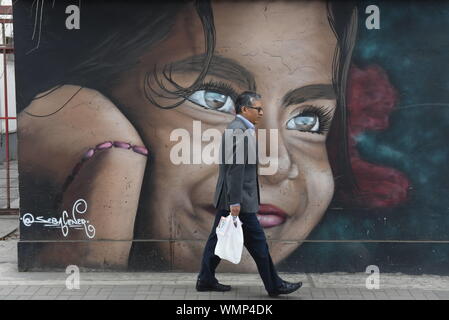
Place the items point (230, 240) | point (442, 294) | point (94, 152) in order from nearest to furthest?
point (230, 240) → point (442, 294) → point (94, 152)

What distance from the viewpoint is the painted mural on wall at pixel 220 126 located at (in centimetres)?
596

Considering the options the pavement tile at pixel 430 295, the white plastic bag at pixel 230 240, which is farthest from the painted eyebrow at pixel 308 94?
the pavement tile at pixel 430 295

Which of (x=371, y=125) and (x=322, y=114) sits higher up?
(x=322, y=114)

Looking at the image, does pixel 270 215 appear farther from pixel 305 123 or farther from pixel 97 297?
pixel 97 297

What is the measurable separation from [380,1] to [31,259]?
176 inches

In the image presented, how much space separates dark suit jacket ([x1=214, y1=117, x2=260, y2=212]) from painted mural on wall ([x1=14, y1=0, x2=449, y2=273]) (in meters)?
0.80

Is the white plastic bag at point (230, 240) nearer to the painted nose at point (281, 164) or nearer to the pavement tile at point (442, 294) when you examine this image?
the painted nose at point (281, 164)

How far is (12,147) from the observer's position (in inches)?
565

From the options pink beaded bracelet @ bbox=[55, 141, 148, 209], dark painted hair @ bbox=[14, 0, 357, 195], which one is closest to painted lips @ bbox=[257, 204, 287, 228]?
dark painted hair @ bbox=[14, 0, 357, 195]

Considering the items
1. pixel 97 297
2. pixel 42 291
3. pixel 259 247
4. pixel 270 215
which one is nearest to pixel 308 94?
pixel 270 215

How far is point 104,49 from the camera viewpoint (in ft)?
19.9

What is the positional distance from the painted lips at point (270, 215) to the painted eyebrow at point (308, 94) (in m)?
1.08

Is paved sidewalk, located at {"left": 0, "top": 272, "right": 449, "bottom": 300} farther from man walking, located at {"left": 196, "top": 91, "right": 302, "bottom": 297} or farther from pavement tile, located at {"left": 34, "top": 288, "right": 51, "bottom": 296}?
man walking, located at {"left": 196, "top": 91, "right": 302, "bottom": 297}

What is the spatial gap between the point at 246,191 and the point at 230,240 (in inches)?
18.4
